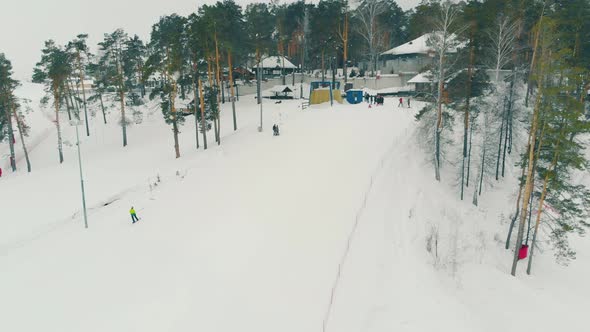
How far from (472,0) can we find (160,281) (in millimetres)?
24049

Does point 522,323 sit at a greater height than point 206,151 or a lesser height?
lesser

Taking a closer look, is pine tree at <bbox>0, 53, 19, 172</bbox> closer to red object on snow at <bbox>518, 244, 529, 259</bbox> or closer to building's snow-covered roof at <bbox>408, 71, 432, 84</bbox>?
building's snow-covered roof at <bbox>408, 71, 432, 84</bbox>

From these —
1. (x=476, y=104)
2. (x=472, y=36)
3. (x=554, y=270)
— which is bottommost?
(x=554, y=270)

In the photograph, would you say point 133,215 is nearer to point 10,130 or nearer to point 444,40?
point 444,40

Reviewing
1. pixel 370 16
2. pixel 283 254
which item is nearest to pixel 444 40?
pixel 283 254

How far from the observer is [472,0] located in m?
24.0

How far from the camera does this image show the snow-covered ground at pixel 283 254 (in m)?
13.0

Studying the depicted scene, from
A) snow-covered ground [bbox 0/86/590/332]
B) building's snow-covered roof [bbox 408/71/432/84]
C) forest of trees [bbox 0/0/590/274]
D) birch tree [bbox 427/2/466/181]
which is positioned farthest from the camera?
building's snow-covered roof [bbox 408/71/432/84]

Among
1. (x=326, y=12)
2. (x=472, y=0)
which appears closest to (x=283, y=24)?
(x=326, y=12)

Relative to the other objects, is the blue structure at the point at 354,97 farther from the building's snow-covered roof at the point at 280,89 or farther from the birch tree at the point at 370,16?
the birch tree at the point at 370,16

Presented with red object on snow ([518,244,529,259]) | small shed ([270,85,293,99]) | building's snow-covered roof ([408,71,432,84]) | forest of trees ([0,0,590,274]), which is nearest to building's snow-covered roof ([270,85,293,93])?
small shed ([270,85,293,99])

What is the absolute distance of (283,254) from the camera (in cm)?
1609

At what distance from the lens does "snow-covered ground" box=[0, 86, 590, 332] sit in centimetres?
1302

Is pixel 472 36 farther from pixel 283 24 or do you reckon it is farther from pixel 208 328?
pixel 283 24
